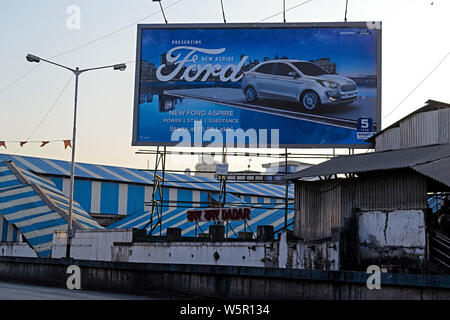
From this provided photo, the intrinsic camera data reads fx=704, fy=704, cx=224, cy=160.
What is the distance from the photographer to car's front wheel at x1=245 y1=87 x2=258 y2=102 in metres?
37.1

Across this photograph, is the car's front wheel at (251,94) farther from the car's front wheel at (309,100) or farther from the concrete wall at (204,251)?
the concrete wall at (204,251)

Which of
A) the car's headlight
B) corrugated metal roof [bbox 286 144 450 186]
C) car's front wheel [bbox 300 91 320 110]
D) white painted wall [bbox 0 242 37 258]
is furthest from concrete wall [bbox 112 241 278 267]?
the car's headlight

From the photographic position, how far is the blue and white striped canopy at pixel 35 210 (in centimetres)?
4617

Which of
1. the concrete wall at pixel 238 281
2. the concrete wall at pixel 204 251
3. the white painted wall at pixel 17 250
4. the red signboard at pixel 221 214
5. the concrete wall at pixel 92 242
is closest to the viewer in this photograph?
the concrete wall at pixel 238 281

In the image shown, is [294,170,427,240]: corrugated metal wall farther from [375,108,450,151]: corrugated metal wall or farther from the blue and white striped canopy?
the blue and white striped canopy

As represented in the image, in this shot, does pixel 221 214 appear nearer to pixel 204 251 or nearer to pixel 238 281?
pixel 204 251

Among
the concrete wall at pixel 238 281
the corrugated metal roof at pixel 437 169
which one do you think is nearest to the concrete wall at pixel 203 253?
the concrete wall at pixel 238 281

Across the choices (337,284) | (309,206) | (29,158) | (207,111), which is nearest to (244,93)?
(207,111)

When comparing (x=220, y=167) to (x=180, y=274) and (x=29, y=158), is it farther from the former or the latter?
(x=29, y=158)

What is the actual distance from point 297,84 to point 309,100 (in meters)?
1.05

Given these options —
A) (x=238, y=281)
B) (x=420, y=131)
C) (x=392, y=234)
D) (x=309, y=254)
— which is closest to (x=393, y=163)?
(x=392, y=234)

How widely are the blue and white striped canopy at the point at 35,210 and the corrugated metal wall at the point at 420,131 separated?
22.1 metres

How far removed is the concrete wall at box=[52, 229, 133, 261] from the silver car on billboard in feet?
35.0

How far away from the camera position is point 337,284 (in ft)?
58.7
